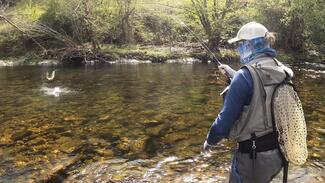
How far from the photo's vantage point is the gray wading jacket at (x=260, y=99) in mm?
3882

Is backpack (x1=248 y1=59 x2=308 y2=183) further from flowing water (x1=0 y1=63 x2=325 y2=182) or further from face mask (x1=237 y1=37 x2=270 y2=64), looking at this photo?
flowing water (x1=0 y1=63 x2=325 y2=182)

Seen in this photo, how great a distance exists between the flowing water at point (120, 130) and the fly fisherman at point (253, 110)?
→ 3.36 m

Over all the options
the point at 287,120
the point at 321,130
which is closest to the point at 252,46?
the point at 287,120

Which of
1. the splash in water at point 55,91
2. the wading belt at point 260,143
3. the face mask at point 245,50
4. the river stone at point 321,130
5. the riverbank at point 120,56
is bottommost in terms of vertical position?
the river stone at point 321,130

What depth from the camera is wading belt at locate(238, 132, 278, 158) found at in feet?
13.2

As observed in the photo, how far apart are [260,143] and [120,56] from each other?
84.9 ft

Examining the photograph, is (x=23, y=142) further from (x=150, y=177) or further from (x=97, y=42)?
(x=97, y=42)

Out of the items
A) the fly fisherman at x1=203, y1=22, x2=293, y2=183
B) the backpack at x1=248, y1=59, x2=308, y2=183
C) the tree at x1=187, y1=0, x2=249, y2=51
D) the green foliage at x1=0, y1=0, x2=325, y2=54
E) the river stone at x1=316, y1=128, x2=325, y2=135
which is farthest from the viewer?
the tree at x1=187, y1=0, x2=249, y2=51

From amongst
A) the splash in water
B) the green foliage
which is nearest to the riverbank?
the green foliage

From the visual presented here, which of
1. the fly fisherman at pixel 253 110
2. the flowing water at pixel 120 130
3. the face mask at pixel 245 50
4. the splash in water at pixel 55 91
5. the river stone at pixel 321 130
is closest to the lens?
the fly fisherman at pixel 253 110

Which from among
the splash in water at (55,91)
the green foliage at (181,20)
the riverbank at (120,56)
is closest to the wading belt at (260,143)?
the splash in water at (55,91)

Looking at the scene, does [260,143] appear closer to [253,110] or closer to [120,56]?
[253,110]

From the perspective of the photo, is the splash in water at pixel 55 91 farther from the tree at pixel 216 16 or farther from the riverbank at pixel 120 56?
the tree at pixel 216 16

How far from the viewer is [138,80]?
1980 cm
